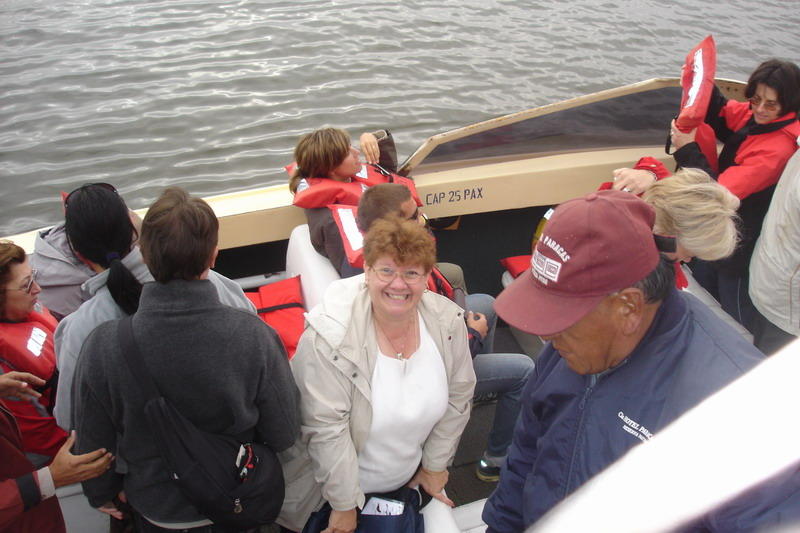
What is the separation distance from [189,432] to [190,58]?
6913mm

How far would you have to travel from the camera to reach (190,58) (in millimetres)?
7551

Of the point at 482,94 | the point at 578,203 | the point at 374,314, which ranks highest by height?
the point at 578,203

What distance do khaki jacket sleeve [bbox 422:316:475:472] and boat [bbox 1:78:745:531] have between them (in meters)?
0.96

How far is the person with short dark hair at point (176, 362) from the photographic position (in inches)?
61.6

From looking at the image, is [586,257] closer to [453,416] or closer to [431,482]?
[453,416]

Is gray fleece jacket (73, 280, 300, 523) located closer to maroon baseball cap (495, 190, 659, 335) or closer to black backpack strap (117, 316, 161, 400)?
black backpack strap (117, 316, 161, 400)

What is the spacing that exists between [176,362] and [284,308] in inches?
43.5

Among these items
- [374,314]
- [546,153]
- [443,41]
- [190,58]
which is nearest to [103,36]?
[190,58]

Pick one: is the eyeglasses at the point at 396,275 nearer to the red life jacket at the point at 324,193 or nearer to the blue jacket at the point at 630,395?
the blue jacket at the point at 630,395

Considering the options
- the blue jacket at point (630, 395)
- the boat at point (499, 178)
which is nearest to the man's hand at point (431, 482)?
the blue jacket at point (630, 395)

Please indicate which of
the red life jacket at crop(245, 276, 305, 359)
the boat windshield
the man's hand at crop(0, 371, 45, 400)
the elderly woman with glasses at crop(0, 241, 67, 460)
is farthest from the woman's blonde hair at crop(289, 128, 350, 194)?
the man's hand at crop(0, 371, 45, 400)

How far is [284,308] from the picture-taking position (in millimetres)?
2674

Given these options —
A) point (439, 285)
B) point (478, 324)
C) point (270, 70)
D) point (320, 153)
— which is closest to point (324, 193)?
point (320, 153)

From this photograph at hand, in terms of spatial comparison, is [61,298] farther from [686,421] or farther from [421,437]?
[686,421]
